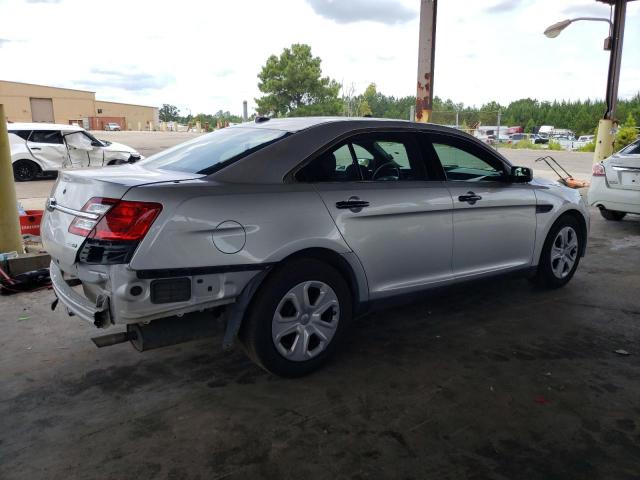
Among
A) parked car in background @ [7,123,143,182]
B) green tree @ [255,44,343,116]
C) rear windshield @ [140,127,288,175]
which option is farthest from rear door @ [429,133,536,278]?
green tree @ [255,44,343,116]

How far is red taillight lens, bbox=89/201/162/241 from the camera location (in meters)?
2.73

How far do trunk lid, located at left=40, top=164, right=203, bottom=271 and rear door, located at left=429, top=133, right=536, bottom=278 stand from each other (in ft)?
6.77

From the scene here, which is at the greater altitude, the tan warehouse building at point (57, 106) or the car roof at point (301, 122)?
the tan warehouse building at point (57, 106)

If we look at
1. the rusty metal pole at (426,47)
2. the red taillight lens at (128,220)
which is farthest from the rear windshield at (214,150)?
the rusty metal pole at (426,47)

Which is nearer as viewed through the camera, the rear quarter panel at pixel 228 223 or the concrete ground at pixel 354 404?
the concrete ground at pixel 354 404

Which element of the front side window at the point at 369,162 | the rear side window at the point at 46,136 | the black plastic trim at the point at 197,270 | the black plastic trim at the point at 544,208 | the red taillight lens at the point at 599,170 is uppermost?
the rear side window at the point at 46,136

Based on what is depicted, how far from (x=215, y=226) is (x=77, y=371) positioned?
153 cm

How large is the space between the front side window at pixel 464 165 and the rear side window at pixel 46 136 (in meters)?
14.1

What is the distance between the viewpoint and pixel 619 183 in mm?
8008

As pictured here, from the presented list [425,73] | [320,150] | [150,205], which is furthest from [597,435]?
[425,73]

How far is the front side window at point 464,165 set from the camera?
13.8 feet

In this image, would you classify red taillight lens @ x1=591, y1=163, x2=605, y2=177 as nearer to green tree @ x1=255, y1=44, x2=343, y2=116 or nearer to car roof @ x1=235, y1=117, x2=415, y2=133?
car roof @ x1=235, y1=117, x2=415, y2=133

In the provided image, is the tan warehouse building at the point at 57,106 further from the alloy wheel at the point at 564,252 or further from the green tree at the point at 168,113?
the alloy wheel at the point at 564,252

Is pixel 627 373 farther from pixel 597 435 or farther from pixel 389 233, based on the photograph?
pixel 389 233
